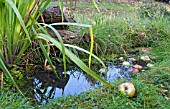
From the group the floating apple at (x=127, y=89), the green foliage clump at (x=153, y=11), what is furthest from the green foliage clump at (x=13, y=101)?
the green foliage clump at (x=153, y=11)

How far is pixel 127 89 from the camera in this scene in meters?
1.54

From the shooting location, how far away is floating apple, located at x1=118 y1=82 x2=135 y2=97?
152cm

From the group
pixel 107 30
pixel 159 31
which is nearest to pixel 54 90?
pixel 107 30

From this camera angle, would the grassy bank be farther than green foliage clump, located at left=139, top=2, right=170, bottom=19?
No

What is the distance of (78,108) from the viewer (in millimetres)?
1421

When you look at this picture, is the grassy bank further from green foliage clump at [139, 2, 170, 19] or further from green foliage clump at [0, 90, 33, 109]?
green foliage clump at [139, 2, 170, 19]

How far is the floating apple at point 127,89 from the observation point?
1523 millimetres

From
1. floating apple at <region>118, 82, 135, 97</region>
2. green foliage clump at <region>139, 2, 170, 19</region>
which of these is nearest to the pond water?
floating apple at <region>118, 82, 135, 97</region>

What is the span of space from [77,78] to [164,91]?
71 centimetres

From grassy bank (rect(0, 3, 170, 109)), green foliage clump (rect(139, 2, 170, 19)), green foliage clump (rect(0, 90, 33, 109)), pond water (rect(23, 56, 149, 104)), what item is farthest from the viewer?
green foliage clump (rect(139, 2, 170, 19))

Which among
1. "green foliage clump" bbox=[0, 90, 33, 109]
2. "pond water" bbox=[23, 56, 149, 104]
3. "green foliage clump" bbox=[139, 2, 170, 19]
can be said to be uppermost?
"green foliage clump" bbox=[139, 2, 170, 19]

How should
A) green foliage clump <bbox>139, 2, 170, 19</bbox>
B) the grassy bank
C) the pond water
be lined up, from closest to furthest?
1. the grassy bank
2. the pond water
3. green foliage clump <bbox>139, 2, 170, 19</bbox>

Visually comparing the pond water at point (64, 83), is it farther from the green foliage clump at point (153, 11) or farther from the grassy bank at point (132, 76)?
the green foliage clump at point (153, 11)

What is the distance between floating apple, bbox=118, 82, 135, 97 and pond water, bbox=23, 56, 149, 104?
0.42 feet
